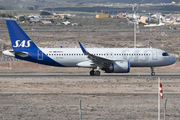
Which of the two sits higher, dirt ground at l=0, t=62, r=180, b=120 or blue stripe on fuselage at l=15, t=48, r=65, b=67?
blue stripe on fuselage at l=15, t=48, r=65, b=67

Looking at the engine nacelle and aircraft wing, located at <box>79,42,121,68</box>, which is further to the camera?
aircraft wing, located at <box>79,42,121,68</box>

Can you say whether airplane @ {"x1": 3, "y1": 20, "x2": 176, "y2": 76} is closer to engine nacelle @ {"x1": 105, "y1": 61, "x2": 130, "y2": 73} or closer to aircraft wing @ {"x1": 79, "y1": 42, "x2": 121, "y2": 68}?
aircraft wing @ {"x1": 79, "y1": 42, "x2": 121, "y2": 68}

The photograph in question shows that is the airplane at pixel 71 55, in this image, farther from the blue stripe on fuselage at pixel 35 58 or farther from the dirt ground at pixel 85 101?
the dirt ground at pixel 85 101

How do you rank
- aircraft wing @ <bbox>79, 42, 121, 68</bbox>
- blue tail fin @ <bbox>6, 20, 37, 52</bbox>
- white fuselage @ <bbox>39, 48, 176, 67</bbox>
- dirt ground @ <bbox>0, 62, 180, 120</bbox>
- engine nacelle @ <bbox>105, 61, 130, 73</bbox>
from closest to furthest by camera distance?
1. dirt ground @ <bbox>0, 62, 180, 120</bbox>
2. engine nacelle @ <bbox>105, 61, 130, 73</bbox>
3. aircraft wing @ <bbox>79, 42, 121, 68</bbox>
4. white fuselage @ <bbox>39, 48, 176, 67</bbox>
5. blue tail fin @ <bbox>6, 20, 37, 52</bbox>

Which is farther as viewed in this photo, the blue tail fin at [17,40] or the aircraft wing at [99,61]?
the blue tail fin at [17,40]

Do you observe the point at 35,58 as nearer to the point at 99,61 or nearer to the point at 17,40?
the point at 17,40

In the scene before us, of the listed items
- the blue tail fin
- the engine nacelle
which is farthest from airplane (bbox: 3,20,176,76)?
the engine nacelle

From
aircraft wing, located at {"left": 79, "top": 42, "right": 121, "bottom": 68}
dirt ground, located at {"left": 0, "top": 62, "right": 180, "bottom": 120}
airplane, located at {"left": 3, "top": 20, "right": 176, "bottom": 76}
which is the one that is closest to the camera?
dirt ground, located at {"left": 0, "top": 62, "right": 180, "bottom": 120}

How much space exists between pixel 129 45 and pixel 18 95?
79.7 metres

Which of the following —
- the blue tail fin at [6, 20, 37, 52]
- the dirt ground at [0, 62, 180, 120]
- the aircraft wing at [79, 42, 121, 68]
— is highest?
the blue tail fin at [6, 20, 37, 52]

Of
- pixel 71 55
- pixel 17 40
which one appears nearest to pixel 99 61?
pixel 71 55

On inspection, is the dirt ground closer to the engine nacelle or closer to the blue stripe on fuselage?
the engine nacelle

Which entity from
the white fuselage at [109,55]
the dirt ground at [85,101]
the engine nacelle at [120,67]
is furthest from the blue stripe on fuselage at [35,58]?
the dirt ground at [85,101]

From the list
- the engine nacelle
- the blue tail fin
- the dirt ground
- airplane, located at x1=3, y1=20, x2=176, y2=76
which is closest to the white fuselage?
airplane, located at x1=3, y1=20, x2=176, y2=76
